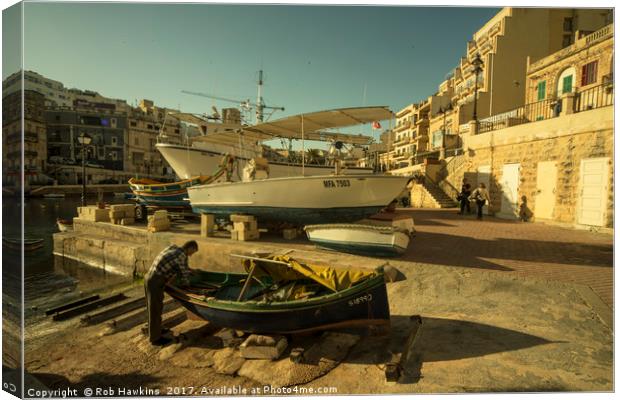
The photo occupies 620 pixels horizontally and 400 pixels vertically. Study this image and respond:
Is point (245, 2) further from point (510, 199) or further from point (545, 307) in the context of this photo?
point (510, 199)

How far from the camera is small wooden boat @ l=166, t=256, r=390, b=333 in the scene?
14.3ft

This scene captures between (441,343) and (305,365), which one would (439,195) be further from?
(305,365)

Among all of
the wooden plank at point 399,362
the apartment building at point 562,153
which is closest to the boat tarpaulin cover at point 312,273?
the wooden plank at point 399,362

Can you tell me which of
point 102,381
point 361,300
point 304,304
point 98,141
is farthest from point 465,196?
point 98,141

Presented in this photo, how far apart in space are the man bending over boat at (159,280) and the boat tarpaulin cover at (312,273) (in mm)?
1270

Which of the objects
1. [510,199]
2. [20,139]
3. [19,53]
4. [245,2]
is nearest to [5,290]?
[20,139]

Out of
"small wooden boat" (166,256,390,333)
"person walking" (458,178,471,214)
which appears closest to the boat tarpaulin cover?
"small wooden boat" (166,256,390,333)

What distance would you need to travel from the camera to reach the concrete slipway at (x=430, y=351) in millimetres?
3324

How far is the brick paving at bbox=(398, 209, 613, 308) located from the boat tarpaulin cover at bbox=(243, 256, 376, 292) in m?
2.91

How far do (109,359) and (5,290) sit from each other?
1.97 m

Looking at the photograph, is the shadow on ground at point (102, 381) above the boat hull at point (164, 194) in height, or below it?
below

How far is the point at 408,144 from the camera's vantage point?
4903 cm

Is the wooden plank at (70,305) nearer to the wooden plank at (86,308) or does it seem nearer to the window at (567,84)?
the wooden plank at (86,308)

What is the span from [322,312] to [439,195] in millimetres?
18139
